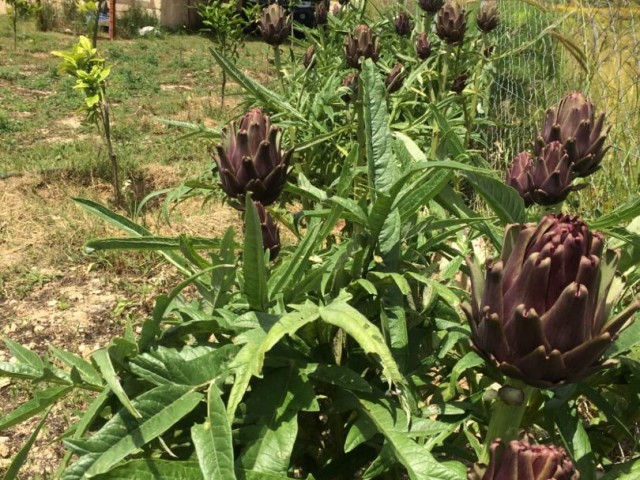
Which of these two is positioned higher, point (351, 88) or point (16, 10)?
point (16, 10)

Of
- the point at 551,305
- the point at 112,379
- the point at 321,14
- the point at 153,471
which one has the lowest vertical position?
the point at 153,471

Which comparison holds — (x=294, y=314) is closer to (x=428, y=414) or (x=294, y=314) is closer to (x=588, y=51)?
(x=428, y=414)

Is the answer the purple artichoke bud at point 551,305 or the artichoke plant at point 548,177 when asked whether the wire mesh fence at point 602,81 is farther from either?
the purple artichoke bud at point 551,305

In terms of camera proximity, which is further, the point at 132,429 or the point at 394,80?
the point at 394,80

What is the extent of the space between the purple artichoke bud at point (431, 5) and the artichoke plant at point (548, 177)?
1.42 meters

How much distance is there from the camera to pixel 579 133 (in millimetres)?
1165

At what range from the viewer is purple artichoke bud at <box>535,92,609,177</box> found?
1.16m

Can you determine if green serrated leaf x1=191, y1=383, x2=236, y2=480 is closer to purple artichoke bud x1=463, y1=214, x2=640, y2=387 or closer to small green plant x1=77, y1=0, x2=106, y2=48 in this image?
purple artichoke bud x1=463, y1=214, x2=640, y2=387

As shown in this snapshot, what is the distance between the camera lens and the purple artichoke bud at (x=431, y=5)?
2412 mm

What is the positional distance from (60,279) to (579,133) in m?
1.89

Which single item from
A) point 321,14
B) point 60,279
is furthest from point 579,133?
point 321,14

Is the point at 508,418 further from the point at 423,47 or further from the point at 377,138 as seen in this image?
the point at 423,47

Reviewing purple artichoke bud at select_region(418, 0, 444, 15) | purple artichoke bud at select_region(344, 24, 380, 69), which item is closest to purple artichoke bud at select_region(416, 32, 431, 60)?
purple artichoke bud at select_region(418, 0, 444, 15)

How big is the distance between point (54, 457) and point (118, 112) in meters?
3.51
